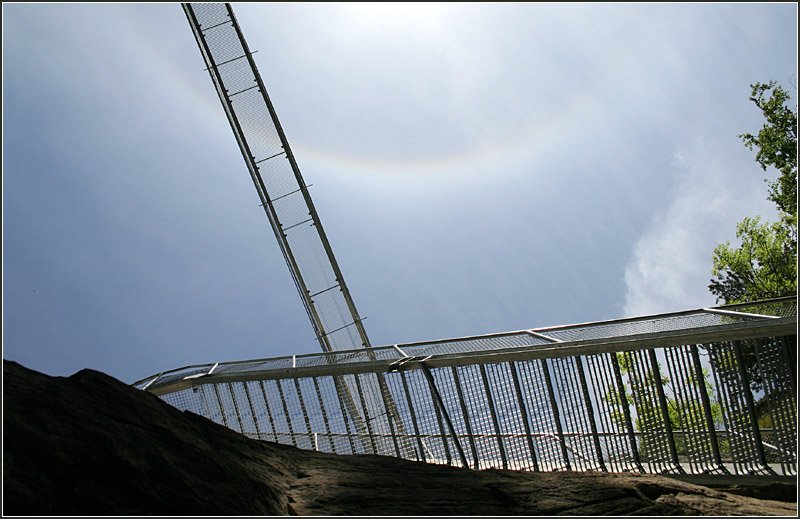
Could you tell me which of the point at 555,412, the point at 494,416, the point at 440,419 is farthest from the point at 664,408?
the point at 440,419

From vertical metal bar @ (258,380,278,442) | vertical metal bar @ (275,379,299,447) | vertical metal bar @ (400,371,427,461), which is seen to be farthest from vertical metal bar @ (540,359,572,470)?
vertical metal bar @ (258,380,278,442)

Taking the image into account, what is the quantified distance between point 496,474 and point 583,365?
231 centimetres

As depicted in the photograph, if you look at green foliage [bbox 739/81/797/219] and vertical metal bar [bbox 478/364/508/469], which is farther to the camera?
green foliage [bbox 739/81/797/219]

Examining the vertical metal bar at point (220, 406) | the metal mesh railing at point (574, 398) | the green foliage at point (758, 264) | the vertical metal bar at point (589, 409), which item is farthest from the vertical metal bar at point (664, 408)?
the green foliage at point (758, 264)

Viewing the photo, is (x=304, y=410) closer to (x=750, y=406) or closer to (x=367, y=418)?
(x=367, y=418)

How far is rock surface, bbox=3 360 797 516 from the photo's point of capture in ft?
15.6

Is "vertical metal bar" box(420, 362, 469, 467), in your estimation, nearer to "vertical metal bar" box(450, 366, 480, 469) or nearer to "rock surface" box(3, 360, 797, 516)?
"vertical metal bar" box(450, 366, 480, 469)

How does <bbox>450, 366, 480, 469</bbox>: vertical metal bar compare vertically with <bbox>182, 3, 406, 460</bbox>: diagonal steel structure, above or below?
below

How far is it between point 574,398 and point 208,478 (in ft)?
15.8

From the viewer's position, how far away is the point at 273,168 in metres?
16.4

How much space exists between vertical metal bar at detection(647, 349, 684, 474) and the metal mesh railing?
0.02 meters

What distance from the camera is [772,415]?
741cm

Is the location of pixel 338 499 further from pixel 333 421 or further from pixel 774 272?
pixel 774 272

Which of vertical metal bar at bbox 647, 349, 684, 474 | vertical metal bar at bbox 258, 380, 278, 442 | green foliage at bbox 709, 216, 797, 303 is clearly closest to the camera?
vertical metal bar at bbox 647, 349, 684, 474
